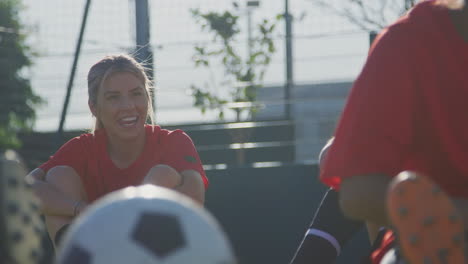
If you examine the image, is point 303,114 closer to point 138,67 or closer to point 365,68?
point 138,67

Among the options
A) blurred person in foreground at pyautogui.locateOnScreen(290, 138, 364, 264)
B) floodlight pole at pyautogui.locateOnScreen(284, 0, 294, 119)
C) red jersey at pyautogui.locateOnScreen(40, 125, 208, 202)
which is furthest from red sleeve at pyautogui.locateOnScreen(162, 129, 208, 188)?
floodlight pole at pyautogui.locateOnScreen(284, 0, 294, 119)

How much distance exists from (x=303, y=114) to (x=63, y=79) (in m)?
2.71

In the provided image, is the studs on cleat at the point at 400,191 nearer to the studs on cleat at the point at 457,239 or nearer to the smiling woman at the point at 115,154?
the studs on cleat at the point at 457,239

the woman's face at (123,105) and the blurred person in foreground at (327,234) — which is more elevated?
the woman's face at (123,105)

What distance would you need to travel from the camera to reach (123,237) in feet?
4.72

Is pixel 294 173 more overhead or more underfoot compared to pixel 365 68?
more underfoot

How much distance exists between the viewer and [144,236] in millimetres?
1457

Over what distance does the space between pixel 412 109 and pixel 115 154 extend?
1671mm

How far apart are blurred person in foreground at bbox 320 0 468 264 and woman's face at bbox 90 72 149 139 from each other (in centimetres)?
146

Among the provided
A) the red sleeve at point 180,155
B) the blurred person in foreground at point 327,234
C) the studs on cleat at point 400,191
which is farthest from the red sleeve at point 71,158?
the studs on cleat at point 400,191

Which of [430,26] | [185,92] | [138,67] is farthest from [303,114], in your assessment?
[430,26]

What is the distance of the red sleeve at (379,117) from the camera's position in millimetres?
1638

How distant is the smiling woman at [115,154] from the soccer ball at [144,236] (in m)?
1.35

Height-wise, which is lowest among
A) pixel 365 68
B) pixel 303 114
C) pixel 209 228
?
pixel 303 114
